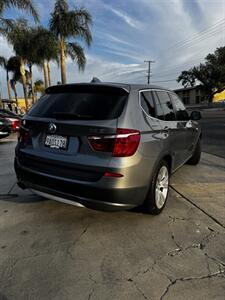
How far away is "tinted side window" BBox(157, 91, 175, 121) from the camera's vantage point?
4494 mm

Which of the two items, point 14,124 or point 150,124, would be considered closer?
point 150,124

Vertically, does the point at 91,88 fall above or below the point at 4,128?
above

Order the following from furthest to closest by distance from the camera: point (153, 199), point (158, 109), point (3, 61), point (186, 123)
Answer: point (3, 61)
point (186, 123)
point (158, 109)
point (153, 199)

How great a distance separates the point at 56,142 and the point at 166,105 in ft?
6.36

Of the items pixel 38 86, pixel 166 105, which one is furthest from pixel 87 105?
pixel 38 86

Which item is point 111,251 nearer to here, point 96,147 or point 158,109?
point 96,147

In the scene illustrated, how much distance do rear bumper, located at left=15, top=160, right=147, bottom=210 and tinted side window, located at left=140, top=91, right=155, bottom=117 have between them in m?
0.97

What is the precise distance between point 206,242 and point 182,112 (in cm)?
269

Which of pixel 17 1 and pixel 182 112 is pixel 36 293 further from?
pixel 17 1

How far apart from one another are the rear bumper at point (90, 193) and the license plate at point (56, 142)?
13.8 inches

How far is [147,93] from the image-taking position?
4.03 metres

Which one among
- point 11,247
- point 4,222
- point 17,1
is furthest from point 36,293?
point 17,1

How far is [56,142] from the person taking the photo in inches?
139

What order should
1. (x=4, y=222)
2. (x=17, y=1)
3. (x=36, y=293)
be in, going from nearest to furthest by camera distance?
(x=36, y=293), (x=4, y=222), (x=17, y=1)
